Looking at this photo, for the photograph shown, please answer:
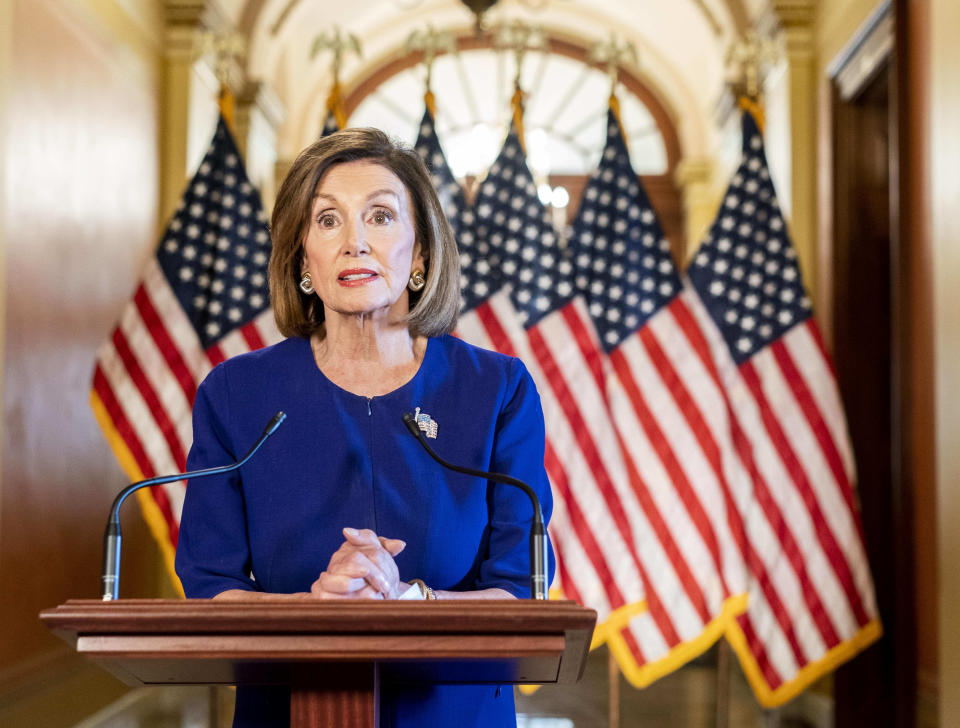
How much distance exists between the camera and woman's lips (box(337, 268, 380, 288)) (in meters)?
1.83

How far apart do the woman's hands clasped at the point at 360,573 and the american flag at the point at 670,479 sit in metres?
3.22

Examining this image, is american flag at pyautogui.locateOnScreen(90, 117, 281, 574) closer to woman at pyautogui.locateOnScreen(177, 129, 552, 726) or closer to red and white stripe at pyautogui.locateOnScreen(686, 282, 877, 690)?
red and white stripe at pyautogui.locateOnScreen(686, 282, 877, 690)

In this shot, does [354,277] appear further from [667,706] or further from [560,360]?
[667,706]

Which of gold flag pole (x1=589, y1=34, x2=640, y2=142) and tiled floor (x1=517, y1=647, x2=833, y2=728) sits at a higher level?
gold flag pole (x1=589, y1=34, x2=640, y2=142)

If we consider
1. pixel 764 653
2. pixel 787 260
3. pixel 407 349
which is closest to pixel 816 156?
pixel 787 260

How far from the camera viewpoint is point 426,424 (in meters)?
1.79

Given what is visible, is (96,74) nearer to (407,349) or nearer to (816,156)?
(816,156)

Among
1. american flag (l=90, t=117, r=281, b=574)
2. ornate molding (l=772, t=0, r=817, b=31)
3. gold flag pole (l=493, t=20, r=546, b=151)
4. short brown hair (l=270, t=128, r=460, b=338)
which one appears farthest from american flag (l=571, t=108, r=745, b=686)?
short brown hair (l=270, t=128, r=460, b=338)

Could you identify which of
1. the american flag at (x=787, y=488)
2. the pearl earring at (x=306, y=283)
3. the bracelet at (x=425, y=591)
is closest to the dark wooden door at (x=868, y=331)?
the american flag at (x=787, y=488)

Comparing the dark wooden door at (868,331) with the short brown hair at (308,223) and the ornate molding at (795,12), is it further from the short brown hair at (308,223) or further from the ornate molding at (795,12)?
the short brown hair at (308,223)

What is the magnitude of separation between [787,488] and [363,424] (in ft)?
10.7

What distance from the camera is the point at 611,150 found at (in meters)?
5.16

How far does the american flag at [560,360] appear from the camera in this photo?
4.61 m

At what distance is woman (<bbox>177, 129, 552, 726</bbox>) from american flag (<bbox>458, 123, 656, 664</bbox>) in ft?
9.01
